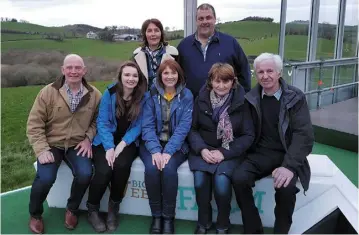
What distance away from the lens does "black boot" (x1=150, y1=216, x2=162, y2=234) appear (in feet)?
7.57

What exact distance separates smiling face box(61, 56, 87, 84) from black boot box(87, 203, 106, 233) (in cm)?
88

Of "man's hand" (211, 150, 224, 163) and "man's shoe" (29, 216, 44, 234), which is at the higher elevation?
"man's hand" (211, 150, 224, 163)

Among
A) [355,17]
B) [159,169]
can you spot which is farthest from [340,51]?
[159,169]

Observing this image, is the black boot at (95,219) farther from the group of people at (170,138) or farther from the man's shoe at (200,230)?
the man's shoe at (200,230)

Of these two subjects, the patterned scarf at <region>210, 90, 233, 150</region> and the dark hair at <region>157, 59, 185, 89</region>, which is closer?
the patterned scarf at <region>210, 90, 233, 150</region>

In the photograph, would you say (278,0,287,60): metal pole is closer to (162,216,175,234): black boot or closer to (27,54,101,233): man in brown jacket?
(27,54,101,233): man in brown jacket

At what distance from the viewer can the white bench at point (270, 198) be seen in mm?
2346

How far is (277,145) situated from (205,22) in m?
1.07

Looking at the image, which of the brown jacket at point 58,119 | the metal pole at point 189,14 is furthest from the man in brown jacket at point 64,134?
the metal pole at point 189,14

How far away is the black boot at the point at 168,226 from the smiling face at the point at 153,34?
127cm

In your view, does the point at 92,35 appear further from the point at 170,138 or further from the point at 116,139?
the point at 170,138

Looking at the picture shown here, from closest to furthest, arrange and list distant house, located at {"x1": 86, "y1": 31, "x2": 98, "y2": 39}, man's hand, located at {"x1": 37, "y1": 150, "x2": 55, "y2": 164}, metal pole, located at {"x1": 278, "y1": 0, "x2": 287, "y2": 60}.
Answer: man's hand, located at {"x1": 37, "y1": 150, "x2": 55, "y2": 164} < distant house, located at {"x1": 86, "y1": 31, "x2": 98, "y2": 39} < metal pole, located at {"x1": 278, "y1": 0, "x2": 287, "y2": 60}

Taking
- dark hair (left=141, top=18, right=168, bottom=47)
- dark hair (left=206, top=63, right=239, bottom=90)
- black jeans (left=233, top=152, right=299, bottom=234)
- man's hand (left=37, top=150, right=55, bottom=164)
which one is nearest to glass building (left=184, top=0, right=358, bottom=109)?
dark hair (left=141, top=18, right=168, bottom=47)

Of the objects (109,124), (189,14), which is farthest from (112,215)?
(189,14)
